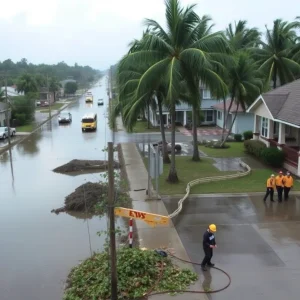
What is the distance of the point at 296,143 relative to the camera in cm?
2658

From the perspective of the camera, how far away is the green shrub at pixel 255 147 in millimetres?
26062

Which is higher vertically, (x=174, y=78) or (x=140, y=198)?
(x=174, y=78)

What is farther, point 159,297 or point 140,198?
point 140,198

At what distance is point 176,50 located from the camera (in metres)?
17.8

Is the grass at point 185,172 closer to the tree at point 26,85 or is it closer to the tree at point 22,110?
the tree at point 22,110

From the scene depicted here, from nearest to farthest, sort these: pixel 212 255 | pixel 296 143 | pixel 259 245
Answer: pixel 212 255, pixel 259 245, pixel 296 143

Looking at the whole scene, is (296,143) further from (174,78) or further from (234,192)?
(174,78)

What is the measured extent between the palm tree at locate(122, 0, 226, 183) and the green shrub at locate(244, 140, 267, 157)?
9.65m

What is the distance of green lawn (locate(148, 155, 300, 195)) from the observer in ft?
61.4

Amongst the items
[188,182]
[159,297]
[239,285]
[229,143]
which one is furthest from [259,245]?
[229,143]

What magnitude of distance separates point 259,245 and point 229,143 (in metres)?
23.9

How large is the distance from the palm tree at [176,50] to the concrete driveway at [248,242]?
16.4 feet

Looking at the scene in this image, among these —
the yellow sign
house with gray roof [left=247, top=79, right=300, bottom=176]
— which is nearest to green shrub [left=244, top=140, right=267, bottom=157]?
house with gray roof [left=247, top=79, right=300, bottom=176]

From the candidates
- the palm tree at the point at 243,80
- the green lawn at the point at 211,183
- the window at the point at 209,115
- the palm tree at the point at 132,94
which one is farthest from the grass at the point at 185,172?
the window at the point at 209,115
